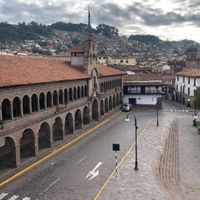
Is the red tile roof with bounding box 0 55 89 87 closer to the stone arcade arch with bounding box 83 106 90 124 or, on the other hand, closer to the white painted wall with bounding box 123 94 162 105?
the stone arcade arch with bounding box 83 106 90 124

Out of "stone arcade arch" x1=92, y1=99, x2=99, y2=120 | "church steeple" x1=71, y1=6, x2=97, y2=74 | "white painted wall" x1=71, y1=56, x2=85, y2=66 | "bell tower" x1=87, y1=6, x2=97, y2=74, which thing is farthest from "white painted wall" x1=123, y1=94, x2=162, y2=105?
"white painted wall" x1=71, y1=56, x2=85, y2=66

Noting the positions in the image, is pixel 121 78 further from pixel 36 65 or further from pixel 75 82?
pixel 36 65

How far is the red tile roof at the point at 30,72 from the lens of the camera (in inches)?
1111

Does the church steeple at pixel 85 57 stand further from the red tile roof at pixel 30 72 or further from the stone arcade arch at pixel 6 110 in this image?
the stone arcade arch at pixel 6 110

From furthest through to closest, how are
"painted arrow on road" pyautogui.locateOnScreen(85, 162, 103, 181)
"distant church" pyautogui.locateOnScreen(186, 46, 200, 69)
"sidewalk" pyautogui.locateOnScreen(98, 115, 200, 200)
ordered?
"distant church" pyautogui.locateOnScreen(186, 46, 200, 69), "painted arrow on road" pyautogui.locateOnScreen(85, 162, 103, 181), "sidewalk" pyautogui.locateOnScreen(98, 115, 200, 200)

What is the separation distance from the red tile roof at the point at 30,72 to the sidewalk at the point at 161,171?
1267 cm

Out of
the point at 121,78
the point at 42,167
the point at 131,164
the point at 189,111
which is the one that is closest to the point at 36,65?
the point at 42,167

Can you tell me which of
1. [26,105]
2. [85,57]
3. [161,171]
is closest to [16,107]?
[26,105]

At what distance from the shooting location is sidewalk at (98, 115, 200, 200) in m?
22.5

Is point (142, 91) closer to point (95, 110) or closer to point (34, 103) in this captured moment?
point (95, 110)

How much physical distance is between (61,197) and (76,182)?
300 centimetres

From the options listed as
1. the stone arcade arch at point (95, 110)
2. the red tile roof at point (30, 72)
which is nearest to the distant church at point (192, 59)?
the stone arcade arch at point (95, 110)

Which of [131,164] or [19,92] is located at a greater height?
[19,92]

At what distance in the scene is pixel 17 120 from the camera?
28.2 meters
